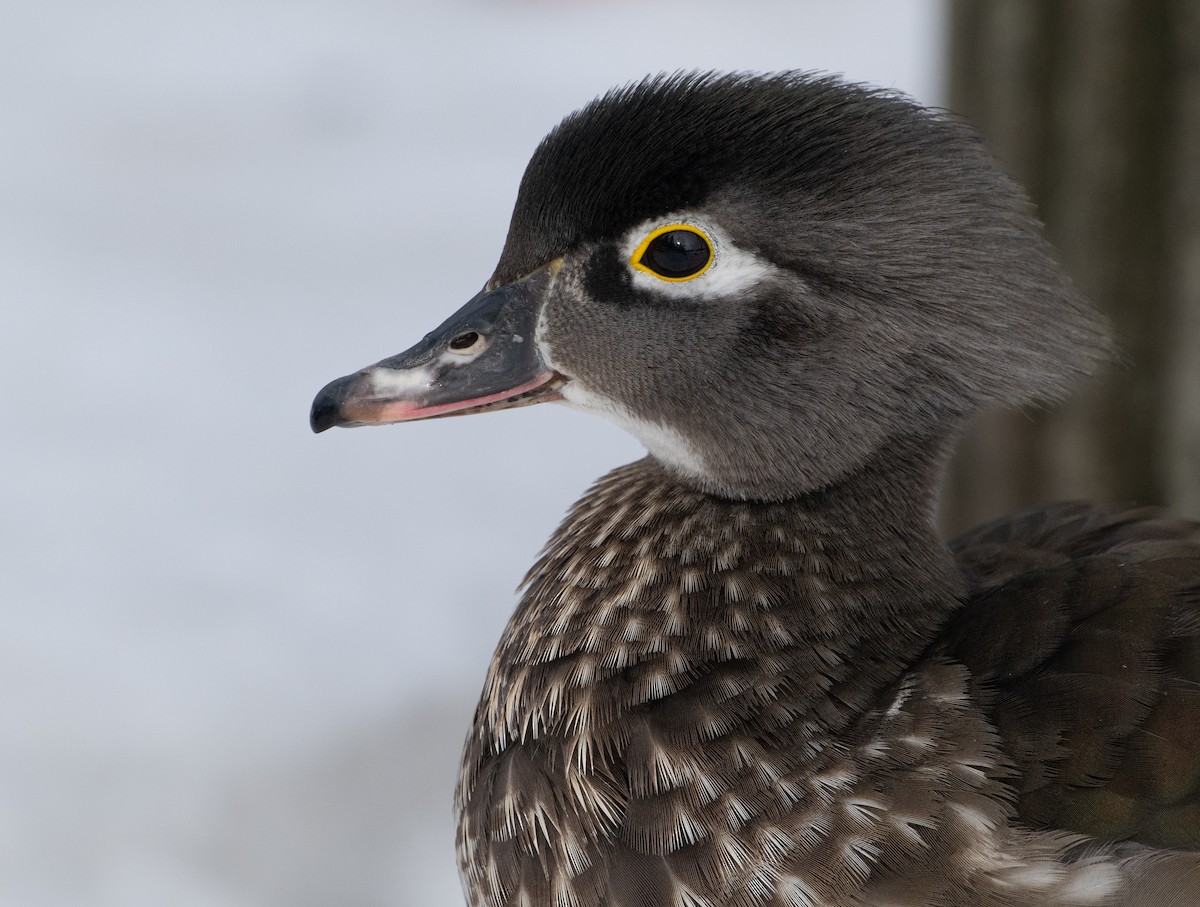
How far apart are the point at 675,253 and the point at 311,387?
1.67 metres

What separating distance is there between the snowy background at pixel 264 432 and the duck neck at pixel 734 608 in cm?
70

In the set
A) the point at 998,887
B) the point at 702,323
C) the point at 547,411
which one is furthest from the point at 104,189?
the point at 998,887

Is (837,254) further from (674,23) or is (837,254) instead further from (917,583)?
(674,23)

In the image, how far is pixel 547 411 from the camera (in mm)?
2625

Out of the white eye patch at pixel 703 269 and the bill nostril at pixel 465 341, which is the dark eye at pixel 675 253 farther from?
the bill nostril at pixel 465 341

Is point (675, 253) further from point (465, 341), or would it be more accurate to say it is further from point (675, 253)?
point (465, 341)

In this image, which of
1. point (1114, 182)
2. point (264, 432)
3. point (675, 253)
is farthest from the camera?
point (264, 432)

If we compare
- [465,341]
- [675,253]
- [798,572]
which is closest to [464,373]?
[465,341]

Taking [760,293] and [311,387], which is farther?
[311,387]

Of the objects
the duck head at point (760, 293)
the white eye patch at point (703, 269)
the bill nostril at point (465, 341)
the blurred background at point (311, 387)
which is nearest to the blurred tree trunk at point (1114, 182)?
the blurred background at point (311, 387)

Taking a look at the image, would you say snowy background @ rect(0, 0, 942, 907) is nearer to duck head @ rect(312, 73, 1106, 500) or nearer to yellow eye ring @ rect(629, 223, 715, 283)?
duck head @ rect(312, 73, 1106, 500)

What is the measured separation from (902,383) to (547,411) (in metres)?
1.57

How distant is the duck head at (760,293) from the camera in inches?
40.7

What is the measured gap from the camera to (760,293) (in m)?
1.07
